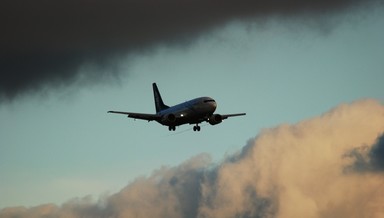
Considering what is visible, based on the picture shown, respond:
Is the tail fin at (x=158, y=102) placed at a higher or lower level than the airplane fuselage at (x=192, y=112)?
higher

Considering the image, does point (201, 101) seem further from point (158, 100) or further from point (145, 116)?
point (158, 100)

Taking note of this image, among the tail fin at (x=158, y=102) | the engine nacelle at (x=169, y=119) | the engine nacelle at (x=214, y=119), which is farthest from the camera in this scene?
the tail fin at (x=158, y=102)

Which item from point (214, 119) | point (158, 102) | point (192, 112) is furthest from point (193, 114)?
point (158, 102)

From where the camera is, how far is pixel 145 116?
6225 inches

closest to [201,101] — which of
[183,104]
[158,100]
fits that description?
[183,104]

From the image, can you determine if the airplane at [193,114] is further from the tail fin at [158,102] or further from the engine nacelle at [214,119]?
the tail fin at [158,102]

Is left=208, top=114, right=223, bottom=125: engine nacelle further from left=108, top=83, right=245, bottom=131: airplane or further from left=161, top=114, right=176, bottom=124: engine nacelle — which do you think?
left=161, top=114, right=176, bottom=124: engine nacelle

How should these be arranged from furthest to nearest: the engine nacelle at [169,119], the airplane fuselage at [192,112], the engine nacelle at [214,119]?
the engine nacelle at [214,119], the engine nacelle at [169,119], the airplane fuselage at [192,112]

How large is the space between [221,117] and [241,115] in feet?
35.5

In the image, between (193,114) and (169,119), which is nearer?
(193,114)

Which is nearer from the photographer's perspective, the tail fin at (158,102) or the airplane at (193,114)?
the airplane at (193,114)

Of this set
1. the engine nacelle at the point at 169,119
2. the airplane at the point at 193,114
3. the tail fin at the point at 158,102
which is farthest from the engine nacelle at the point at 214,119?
the tail fin at the point at 158,102

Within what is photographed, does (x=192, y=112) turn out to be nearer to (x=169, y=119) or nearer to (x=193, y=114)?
(x=193, y=114)

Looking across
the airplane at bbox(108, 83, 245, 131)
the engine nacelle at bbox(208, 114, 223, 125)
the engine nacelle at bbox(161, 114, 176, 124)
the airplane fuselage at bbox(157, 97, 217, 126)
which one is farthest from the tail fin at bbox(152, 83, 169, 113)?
the airplane fuselage at bbox(157, 97, 217, 126)
